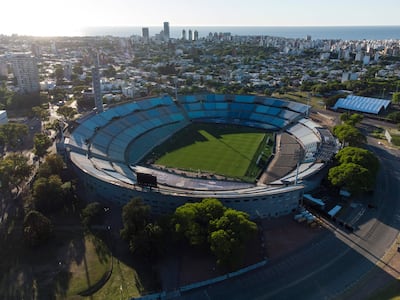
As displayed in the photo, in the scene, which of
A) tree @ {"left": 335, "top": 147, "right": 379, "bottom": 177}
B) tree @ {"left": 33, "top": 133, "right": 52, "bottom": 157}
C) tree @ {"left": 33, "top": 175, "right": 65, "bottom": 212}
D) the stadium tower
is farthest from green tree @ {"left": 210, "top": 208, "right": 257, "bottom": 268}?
the stadium tower

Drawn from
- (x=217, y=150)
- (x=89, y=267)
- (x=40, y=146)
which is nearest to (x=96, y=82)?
(x=40, y=146)

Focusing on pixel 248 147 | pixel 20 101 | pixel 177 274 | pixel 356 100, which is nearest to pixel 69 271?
pixel 177 274

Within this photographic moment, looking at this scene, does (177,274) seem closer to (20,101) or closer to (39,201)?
(39,201)

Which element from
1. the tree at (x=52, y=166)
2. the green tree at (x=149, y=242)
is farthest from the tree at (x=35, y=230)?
the tree at (x=52, y=166)

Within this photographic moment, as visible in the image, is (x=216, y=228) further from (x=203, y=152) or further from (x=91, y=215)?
(x=203, y=152)

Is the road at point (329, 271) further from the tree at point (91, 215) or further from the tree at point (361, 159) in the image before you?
the tree at point (91, 215)

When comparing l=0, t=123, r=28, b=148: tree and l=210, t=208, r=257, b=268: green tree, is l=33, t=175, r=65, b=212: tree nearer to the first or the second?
l=210, t=208, r=257, b=268: green tree
